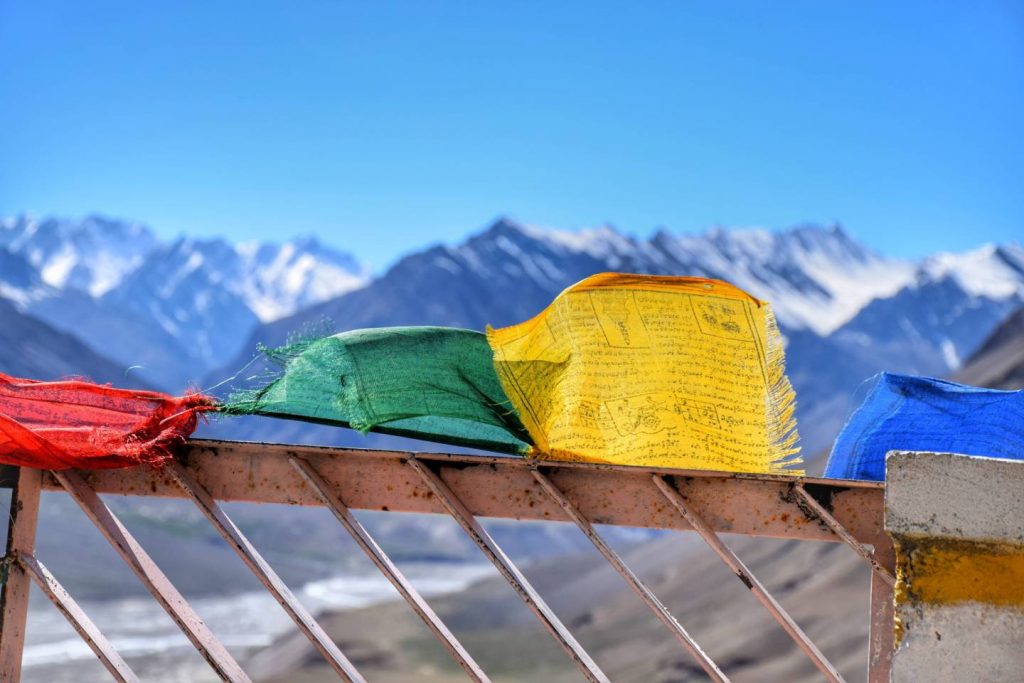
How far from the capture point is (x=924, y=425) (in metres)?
4.17

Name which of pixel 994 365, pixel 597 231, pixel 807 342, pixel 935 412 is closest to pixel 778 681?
pixel 994 365

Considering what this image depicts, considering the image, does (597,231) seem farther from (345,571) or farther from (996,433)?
→ (996,433)

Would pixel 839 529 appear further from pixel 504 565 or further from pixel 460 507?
pixel 460 507

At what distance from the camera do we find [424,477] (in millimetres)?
3746

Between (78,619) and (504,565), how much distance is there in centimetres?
133

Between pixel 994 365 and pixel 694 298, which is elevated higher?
pixel 694 298

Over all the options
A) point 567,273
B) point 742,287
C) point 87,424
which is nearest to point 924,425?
point 87,424

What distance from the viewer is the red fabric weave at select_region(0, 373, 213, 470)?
12.3 feet

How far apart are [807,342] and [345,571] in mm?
80522

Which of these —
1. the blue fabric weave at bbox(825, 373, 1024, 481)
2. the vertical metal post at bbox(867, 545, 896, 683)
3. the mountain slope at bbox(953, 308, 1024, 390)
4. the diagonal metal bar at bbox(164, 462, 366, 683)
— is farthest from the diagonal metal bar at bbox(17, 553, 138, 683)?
the mountain slope at bbox(953, 308, 1024, 390)

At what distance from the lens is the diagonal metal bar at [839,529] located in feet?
11.5

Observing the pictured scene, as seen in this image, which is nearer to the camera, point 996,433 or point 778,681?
point 996,433

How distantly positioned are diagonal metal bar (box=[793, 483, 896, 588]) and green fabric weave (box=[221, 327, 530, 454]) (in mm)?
822

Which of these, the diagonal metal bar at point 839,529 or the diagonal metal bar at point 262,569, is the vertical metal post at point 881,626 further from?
the diagonal metal bar at point 262,569
